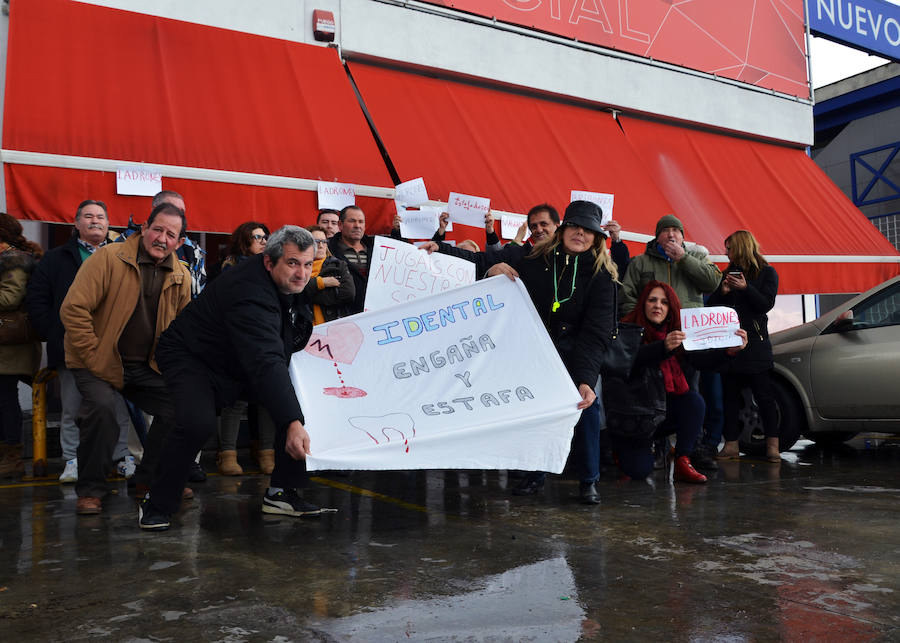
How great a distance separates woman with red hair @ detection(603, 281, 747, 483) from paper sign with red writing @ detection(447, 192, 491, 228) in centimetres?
216

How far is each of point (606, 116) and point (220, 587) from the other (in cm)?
961

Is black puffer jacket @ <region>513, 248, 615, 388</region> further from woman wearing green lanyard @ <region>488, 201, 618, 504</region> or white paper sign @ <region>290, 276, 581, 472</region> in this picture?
white paper sign @ <region>290, 276, 581, 472</region>

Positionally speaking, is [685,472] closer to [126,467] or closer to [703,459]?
[703,459]

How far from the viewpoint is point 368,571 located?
3.63m

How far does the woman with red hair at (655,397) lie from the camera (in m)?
5.66

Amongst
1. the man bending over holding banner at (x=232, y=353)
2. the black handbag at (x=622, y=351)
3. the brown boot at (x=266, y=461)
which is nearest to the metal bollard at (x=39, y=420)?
the brown boot at (x=266, y=461)

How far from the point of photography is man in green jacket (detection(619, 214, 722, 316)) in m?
6.81

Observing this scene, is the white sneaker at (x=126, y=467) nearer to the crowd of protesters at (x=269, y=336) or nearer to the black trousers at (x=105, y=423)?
the crowd of protesters at (x=269, y=336)

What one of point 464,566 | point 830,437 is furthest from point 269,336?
point 830,437

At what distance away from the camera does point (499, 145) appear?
31.6 feet

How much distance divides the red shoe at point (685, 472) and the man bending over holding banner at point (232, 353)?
9.92ft

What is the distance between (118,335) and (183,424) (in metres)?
0.99

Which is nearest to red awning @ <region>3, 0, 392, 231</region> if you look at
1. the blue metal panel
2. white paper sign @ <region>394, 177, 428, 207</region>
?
white paper sign @ <region>394, 177, 428, 207</region>

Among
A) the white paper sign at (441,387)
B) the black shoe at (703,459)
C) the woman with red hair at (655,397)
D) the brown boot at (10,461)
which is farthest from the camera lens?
the black shoe at (703,459)
